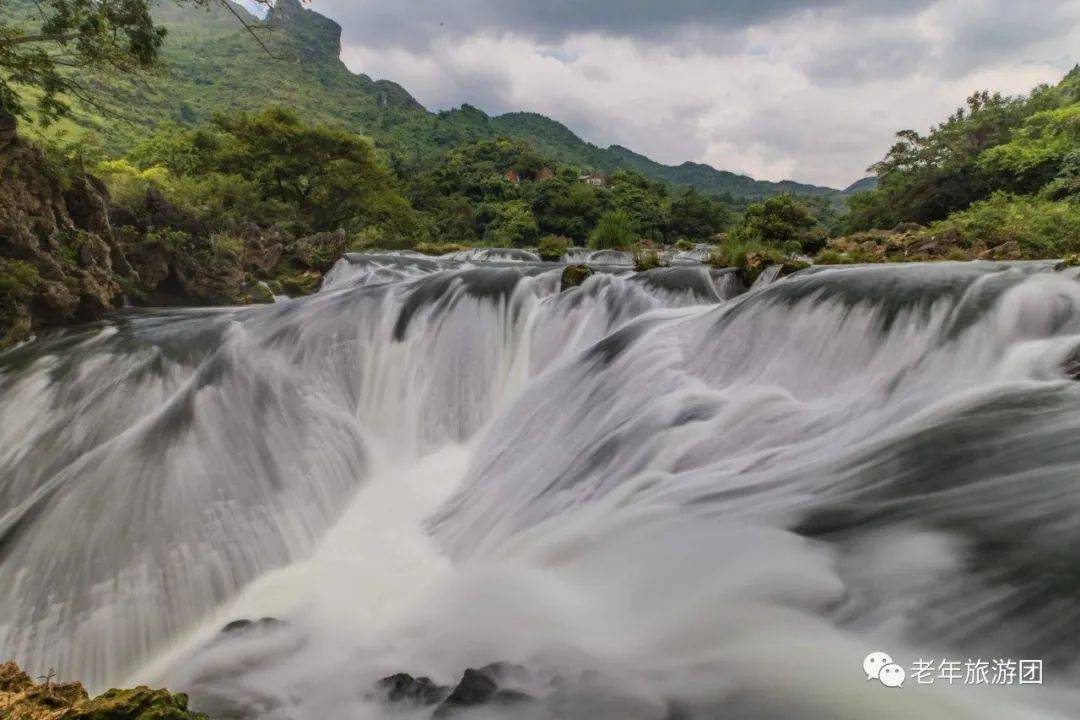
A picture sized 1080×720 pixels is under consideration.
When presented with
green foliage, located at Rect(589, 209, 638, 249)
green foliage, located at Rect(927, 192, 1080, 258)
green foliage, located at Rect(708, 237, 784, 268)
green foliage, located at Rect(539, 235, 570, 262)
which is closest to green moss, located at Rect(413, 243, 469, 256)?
green foliage, located at Rect(539, 235, 570, 262)

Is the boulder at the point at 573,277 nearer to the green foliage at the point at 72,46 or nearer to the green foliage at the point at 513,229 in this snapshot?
the green foliage at the point at 72,46

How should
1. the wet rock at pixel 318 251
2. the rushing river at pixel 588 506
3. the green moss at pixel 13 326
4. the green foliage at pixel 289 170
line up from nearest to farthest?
the rushing river at pixel 588 506 → the green moss at pixel 13 326 → the wet rock at pixel 318 251 → the green foliage at pixel 289 170

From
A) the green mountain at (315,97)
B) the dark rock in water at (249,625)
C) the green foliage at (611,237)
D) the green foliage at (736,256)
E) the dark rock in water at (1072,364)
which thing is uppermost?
the green mountain at (315,97)

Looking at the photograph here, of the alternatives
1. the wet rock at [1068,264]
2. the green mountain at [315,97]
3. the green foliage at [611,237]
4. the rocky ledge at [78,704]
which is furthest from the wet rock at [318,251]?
the green mountain at [315,97]

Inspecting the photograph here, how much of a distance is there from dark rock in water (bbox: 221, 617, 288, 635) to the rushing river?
3.9 inches

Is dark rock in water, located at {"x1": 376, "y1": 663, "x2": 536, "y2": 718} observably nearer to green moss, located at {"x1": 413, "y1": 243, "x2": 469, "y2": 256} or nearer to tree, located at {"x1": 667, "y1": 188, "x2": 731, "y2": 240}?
green moss, located at {"x1": 413, "y1": 243, "x2": 469, "y2": 256}

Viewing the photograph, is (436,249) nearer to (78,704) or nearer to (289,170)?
(289,170)

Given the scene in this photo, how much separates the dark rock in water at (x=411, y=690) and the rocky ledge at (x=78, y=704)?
2.89ft

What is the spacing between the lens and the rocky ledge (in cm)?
160

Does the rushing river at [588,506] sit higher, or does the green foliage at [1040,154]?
the green foliage at [1040,154]

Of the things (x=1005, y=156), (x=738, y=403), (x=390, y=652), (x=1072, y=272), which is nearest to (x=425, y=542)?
(x=390, y=652)

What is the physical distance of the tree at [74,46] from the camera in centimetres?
690

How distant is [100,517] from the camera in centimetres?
380

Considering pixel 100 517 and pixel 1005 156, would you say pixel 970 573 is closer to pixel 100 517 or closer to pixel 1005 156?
pixel 100 517
